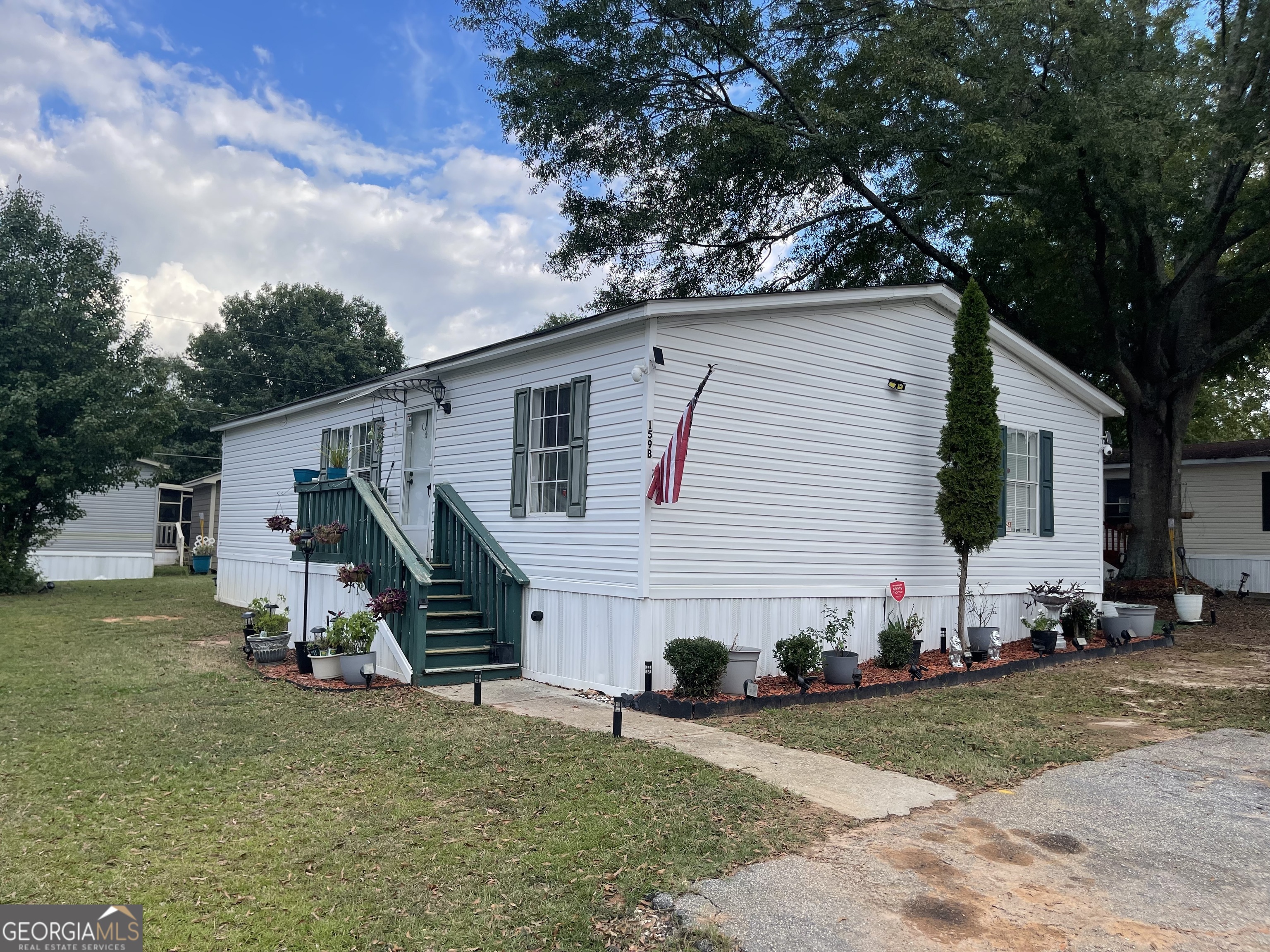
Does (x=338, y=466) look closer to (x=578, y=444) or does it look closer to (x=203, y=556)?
(x=578, y=444)

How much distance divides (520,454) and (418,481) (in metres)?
2.77

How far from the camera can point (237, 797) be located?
5.06 meters

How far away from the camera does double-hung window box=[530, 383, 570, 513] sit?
9.41 m

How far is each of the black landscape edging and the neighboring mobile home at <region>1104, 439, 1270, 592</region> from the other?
34.9 feet

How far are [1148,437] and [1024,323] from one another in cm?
339

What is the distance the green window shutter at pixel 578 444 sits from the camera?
9023 mm

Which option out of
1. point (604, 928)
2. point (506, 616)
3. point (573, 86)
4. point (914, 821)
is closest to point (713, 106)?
point (573, 86)

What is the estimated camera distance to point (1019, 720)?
7.66 meters

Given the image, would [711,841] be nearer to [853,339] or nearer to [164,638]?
[853,339]

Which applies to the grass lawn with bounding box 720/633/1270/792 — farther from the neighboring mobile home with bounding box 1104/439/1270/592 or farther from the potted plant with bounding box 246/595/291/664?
the neighboring mobile home with bounding box 1104/439/1270/592

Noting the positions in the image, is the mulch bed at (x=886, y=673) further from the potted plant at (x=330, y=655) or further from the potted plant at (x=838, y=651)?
the potted plant at (x=330, y=655)

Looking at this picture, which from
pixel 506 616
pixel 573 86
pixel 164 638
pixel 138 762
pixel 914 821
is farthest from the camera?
pixel 573 86

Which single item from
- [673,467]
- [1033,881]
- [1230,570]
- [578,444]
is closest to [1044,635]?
[673,467]

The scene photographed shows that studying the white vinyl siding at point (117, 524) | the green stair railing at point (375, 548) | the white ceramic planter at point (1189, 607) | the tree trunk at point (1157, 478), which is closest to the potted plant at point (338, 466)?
the green stair railing at point (375, 548)
